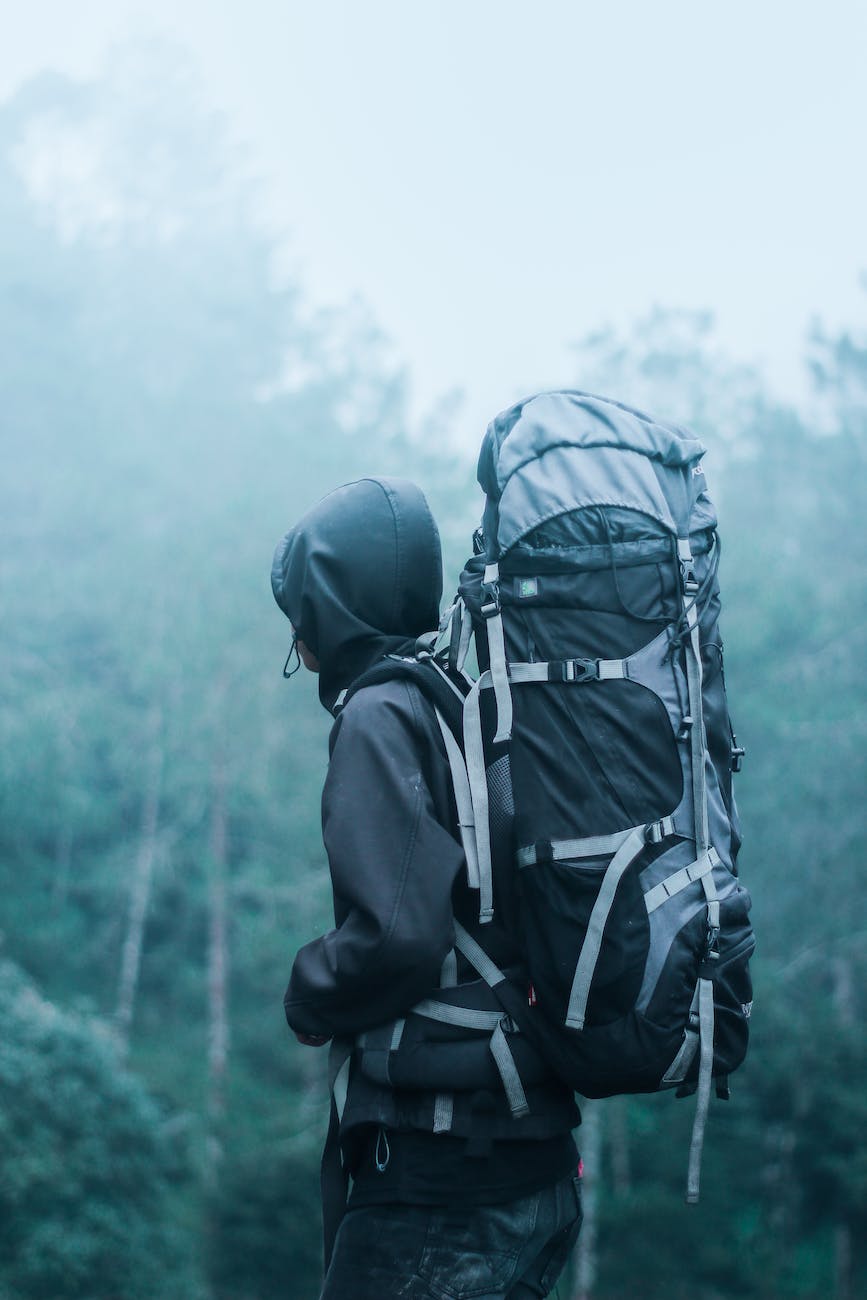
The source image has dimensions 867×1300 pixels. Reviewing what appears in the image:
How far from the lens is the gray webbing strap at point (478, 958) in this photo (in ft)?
6.07

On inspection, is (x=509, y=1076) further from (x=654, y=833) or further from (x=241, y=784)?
(x=241, y=784)

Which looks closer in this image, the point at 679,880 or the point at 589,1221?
the point at 679,880

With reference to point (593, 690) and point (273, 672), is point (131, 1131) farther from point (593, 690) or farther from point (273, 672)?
point (593, 690)

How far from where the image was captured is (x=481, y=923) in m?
1.85

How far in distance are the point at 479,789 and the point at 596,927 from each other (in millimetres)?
273

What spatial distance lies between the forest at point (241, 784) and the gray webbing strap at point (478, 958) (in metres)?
7.81

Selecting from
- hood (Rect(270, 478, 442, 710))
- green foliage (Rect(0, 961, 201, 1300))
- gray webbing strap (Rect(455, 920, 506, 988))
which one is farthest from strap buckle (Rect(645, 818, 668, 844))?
green foliage (Rect(0, 961, 201, 1300))

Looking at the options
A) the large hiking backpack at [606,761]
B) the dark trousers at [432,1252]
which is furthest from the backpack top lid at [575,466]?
the dark trousers at [432,1252]

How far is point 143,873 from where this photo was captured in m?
15.9

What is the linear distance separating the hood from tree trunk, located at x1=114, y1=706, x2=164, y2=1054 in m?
14.0

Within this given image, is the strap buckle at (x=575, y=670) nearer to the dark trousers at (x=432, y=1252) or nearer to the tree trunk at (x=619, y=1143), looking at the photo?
the dark trousers at (x=432, y=1252)

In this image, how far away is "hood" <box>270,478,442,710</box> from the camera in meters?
2.06

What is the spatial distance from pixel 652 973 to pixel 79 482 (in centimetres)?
1823

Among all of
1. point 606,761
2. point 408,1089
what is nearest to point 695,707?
point 606,761
